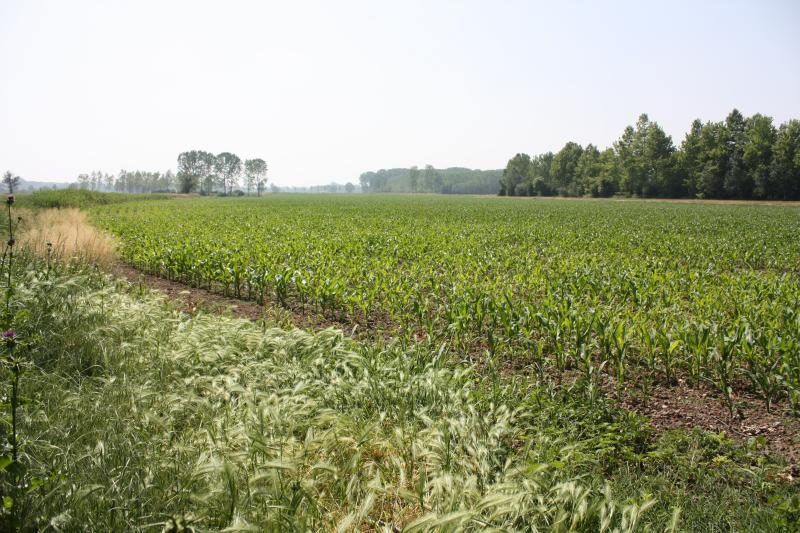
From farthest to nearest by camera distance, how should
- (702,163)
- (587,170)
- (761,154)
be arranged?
(587,170) < (702,163) < (761,154)

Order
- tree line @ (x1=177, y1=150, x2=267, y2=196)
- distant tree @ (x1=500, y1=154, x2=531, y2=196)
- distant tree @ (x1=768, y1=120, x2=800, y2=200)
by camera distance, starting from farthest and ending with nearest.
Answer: tree line @ (x1=177, y1=150, x2=267, y2=196), distant tree @ (x1=500, y1=154, x2=531, y2=196), distant tree @ (x1=768, y1=120, x2=800, y2=200)

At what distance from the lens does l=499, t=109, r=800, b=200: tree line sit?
6144 centimetres

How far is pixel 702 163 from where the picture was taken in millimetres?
69562

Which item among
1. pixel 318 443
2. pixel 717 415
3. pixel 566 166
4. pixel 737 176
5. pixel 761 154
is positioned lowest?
pixel 717 415

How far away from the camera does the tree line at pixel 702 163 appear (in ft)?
202

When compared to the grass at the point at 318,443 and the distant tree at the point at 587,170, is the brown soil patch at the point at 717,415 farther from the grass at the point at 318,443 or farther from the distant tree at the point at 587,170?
the distant tree at the point at 587,170

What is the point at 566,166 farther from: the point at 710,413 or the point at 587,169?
the point at 710,413

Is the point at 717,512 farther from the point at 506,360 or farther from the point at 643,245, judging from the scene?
the point at 643,245

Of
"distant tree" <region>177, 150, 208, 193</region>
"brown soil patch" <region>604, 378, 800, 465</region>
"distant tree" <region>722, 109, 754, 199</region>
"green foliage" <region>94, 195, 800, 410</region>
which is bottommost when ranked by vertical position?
"brown soil patch" <region>604, 378, 800, 465</region>

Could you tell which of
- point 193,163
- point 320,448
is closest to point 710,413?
point 320,448

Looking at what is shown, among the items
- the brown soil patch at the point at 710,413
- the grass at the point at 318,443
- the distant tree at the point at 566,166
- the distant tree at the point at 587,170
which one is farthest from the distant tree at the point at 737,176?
the brown soil patch at the point at 710,413

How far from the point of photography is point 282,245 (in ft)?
52.3

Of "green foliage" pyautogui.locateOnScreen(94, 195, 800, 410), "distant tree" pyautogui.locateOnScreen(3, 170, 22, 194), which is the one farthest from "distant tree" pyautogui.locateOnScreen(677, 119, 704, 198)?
"distant tree" pyautogui.locateOnScreen(3, 170, 22, 194)

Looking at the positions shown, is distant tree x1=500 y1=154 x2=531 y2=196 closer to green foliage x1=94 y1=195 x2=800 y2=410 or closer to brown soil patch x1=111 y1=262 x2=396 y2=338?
green foliage x1=94 y1=195 x2=800 y2=410
